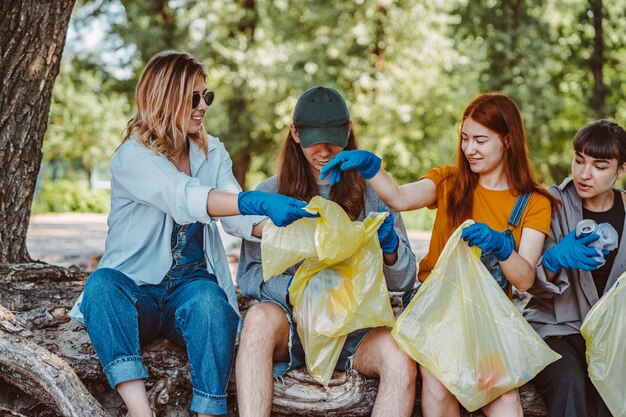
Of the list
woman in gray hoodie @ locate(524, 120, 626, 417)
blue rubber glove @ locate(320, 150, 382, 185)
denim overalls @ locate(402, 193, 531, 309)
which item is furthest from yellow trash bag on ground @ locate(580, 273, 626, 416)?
blue rubber glove @ locate(320, 150, 382, 185)

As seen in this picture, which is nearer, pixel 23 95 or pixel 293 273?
pixel 293 273

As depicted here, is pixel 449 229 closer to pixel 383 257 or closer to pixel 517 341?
pixel 383 257

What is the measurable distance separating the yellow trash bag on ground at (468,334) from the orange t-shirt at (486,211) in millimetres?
275

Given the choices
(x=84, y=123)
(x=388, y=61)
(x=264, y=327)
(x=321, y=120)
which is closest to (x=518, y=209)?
(x=321, y=120)

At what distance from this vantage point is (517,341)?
254 cm

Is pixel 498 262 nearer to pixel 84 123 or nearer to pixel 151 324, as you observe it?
pixel 151 324

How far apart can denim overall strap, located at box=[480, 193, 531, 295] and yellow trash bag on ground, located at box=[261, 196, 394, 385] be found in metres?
0.43

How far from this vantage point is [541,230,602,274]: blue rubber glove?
2.63 m

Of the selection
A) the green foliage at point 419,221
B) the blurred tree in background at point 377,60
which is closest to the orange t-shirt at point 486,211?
the blurred tree in background at point 377,60

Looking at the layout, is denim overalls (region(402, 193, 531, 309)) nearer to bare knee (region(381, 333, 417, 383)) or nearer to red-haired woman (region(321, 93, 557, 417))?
red-haired woman (region(321, 93, 557, 417))

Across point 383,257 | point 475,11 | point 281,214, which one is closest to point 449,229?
point 383,257

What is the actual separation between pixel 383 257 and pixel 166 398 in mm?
992

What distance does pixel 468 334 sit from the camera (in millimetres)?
2535

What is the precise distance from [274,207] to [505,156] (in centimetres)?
102
